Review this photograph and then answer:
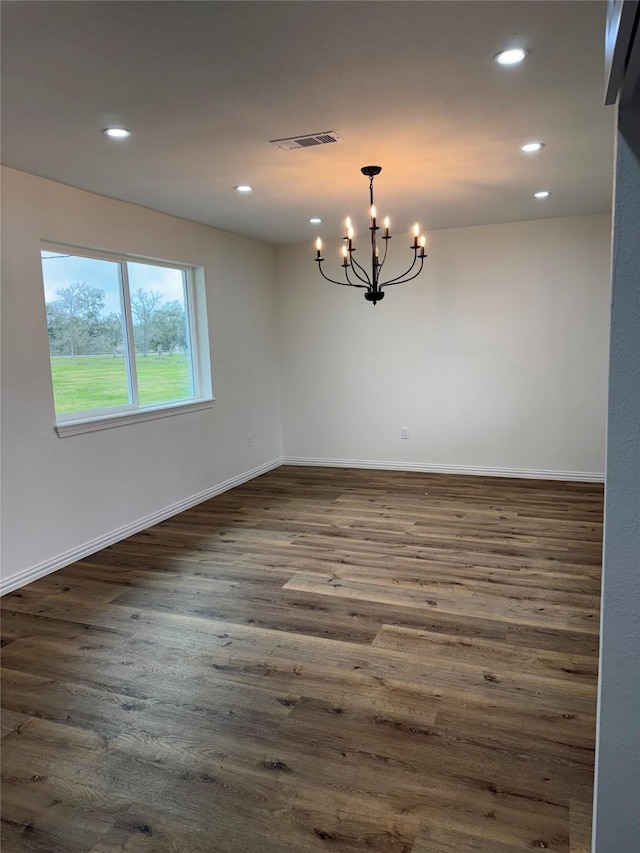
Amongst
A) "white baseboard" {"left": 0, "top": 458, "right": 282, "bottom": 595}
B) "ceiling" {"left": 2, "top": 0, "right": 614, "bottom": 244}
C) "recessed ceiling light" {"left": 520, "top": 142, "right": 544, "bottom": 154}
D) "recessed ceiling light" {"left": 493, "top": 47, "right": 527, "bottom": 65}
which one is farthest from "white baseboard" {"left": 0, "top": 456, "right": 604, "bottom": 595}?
"recessed ceiling light" {"left": 493, "top": 47, "right": 527, "bottom": 65}

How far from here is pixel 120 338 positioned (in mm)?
4363

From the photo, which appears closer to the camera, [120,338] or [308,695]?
[308,695]

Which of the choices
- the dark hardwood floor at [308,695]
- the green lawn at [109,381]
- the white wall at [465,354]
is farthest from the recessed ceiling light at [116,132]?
the white wall at [465,354]

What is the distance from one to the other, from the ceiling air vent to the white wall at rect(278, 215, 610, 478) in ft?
9.68

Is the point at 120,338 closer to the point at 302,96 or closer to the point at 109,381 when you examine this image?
the point at 109,381

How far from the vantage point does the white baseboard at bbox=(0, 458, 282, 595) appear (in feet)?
11.4

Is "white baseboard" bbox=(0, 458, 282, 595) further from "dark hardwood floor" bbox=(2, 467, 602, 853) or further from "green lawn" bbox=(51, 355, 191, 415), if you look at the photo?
"green lawn" bbox=(51, 355, 191, 415)

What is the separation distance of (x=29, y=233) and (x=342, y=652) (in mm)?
2970

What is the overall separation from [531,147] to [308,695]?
3.03 metres

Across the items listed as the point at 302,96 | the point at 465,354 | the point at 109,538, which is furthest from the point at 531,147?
the point at 109,538

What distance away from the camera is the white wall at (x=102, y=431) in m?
3.40

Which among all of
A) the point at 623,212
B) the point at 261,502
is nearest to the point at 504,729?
the point at 623,212

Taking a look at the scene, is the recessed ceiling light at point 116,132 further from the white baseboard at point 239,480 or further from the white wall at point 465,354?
the white wall at point 465,354

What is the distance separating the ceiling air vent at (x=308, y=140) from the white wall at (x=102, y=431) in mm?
1589
